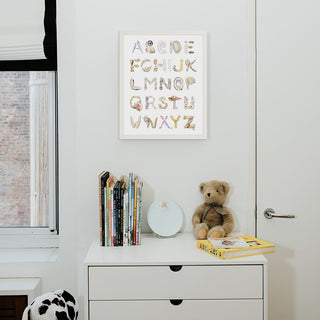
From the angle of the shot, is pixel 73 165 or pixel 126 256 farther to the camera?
pixel 73 165

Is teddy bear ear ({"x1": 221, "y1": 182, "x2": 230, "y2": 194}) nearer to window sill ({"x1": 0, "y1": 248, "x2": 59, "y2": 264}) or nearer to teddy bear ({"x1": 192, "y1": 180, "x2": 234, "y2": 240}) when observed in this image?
teddy bear ({"x1": 192, "y1": 180, "x2": 234, "y2": 240})

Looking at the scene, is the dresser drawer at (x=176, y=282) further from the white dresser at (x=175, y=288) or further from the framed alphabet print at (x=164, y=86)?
the framed alphabet print at (x=164, y=86)

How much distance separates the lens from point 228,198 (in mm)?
1843

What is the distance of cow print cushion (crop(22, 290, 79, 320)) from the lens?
1491 mm

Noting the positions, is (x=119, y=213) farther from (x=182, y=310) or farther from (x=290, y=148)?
(x=290, y=148)

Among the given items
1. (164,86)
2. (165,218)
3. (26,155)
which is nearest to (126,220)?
(165,218)

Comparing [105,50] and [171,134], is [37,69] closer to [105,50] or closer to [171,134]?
[105,50]

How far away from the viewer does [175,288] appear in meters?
1.44

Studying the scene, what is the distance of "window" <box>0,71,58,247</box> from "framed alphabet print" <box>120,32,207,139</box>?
0.50 meters

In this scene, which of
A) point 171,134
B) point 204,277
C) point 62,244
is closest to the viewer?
point 204,277

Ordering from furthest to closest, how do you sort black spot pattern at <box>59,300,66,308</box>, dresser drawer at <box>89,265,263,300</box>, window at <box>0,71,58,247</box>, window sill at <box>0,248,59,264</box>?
window at <box>0,71,58,247</box>
window sill at <box>0,248,59,264</box>
black spot pattern at <box>59,300,66,308</box>
dresser drawer at <box>89,265,263,300</box>

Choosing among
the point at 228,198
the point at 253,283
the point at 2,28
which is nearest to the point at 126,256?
the point at 253,283

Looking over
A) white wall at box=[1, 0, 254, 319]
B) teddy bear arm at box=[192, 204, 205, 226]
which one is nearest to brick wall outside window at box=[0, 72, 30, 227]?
white wall at box=[1, 0, 254, 319]

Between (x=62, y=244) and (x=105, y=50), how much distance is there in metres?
1.02
